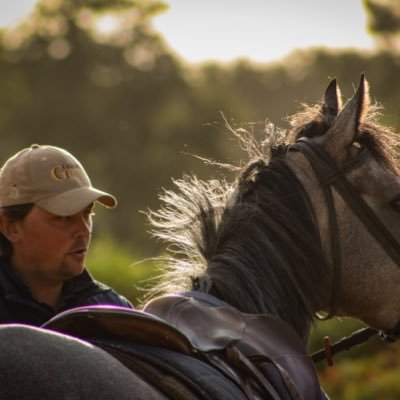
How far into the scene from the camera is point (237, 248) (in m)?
3.68

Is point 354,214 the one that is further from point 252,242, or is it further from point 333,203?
point 252,242

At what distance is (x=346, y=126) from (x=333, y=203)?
31cm

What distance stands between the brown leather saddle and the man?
82cm

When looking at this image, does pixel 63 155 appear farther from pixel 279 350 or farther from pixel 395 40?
pixel 395 40

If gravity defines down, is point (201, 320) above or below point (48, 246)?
below

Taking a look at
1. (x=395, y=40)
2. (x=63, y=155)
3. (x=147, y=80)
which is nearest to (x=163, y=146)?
(x=147, y=80)

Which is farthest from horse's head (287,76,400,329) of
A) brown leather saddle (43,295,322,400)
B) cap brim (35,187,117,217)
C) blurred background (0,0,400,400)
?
blurred background (0,0,400,400)

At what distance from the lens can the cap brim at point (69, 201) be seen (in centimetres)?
409

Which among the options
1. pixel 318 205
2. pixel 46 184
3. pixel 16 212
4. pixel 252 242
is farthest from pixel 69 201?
pixel 318 205

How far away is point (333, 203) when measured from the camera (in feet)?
12.8

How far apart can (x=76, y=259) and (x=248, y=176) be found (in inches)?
32.3

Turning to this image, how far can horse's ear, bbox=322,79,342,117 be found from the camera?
415 centimetres

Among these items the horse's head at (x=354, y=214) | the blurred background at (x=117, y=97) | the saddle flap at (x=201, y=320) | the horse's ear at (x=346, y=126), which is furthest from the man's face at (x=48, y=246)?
the blurred background at (x=117, y=97)

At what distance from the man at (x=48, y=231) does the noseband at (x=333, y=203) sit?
88cm
